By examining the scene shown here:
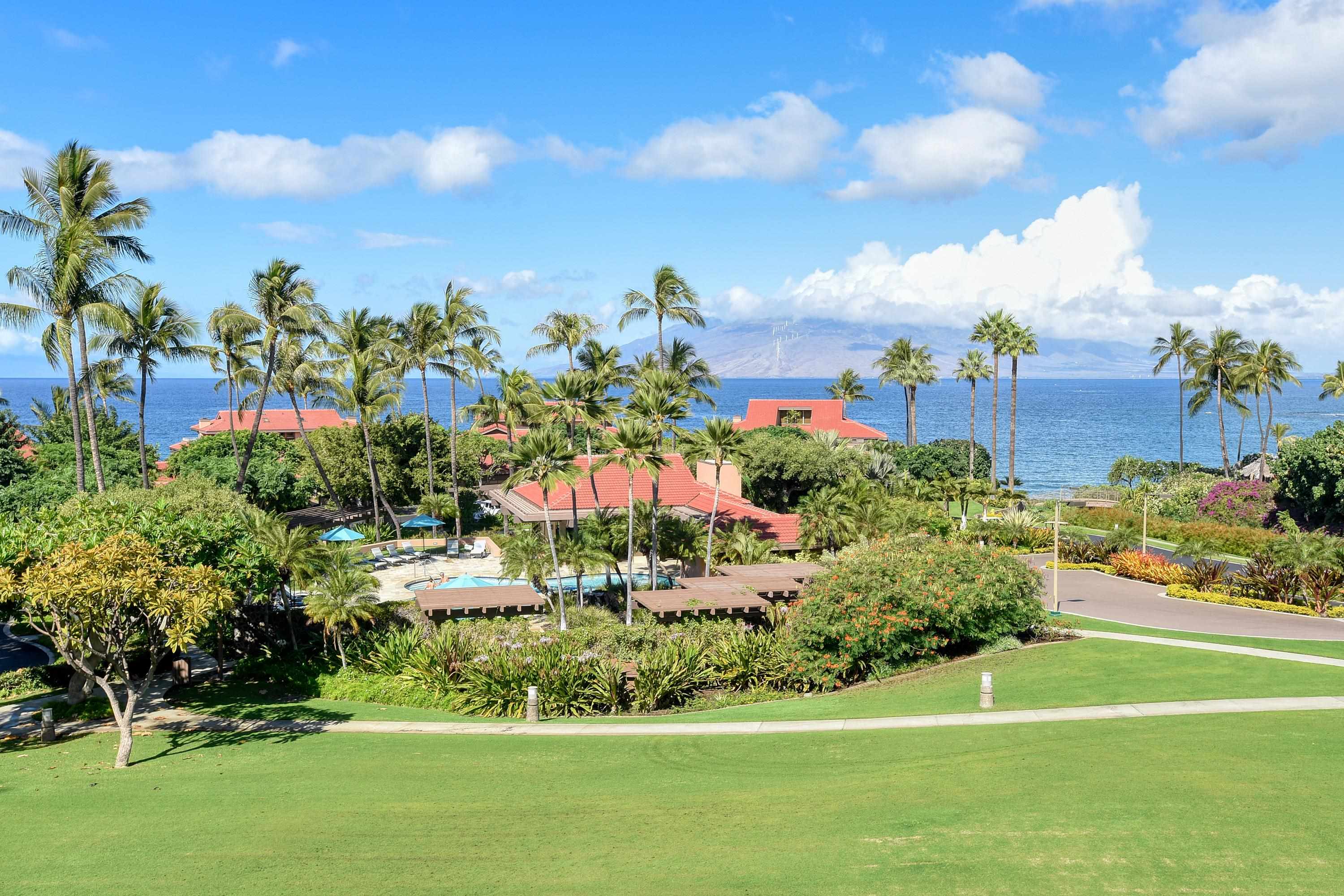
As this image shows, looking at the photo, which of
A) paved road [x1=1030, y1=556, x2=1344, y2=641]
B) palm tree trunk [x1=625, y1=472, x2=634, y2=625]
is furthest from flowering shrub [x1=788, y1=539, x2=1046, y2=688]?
palm tree trunk [x1=625, y1=472, x2=634, y2=625]

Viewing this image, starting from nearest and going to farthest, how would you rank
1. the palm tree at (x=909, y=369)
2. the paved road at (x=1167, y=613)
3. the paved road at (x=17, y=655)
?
the paved road at (x=1167, y=613) < the paved road at (x=17, y=655) < the palm tree at (x=909, y=369)

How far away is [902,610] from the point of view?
23.7 metres

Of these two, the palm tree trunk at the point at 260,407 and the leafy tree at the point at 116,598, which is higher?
the palm tree trunk at the point at 260,407

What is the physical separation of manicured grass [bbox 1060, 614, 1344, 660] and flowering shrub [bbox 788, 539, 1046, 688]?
332cm

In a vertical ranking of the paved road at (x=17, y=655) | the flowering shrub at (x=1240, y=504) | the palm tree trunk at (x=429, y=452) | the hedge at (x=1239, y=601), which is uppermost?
the palm tree trunk at (x=429, y=452)

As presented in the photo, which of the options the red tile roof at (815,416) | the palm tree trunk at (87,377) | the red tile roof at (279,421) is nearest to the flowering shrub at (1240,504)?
the red tile roof at (815,416)

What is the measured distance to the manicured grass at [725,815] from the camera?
1086cm

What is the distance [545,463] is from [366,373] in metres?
21.1

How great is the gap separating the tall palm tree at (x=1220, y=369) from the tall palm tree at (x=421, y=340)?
54915 millimetres

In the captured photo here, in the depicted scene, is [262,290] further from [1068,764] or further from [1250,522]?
[1250,522]

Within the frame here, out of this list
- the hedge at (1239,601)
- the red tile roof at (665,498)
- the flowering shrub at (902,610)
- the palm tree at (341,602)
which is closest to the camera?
the flowering shrub at (902,610)

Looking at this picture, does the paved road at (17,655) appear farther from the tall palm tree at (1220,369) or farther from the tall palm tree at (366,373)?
the tall palm tree at (1220,369)

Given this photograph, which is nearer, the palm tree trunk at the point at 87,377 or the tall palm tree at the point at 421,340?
the palm tree trunk at the point at 87,377

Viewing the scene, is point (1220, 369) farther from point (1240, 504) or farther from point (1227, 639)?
point (1227, 639)
